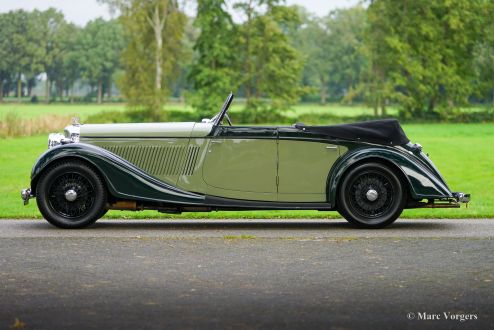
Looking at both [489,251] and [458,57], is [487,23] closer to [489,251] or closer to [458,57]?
[458,57]

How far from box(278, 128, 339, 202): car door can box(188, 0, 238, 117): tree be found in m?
47.7

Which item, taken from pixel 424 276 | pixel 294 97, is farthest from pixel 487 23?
pixel 424 276

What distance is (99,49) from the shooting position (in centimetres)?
10431

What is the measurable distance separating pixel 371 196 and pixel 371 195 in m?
0.01

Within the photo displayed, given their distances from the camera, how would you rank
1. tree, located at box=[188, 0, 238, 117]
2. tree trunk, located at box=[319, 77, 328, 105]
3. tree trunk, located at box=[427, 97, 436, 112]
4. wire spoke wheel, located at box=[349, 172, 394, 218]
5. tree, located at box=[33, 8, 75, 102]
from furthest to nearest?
tree trunk, located at box=[319, 77, 328, 105], tree, located at box=[33, 8, 75, 102], tree trunk, located at box=[427, 97, 436, 112], tree, located at box=[188, 0, 238, 117], wire spoke wheel, located at box=[349, 172, 394, 218]

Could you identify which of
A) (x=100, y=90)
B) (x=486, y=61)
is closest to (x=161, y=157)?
(x=486, y=61)

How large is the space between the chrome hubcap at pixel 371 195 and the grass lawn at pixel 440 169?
6.14 ft

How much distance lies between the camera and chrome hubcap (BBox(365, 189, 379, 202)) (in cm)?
979

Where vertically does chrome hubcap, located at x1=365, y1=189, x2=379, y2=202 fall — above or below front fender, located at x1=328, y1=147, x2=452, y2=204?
below

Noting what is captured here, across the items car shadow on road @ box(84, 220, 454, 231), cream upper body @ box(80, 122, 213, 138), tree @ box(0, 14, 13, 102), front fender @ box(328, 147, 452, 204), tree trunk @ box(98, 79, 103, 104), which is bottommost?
car shadow on road @ box(84, 220, 454, 231)

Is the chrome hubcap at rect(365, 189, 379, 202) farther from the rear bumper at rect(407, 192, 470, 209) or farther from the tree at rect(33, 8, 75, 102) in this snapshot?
the tree at rect(33, 8, 75, 102)

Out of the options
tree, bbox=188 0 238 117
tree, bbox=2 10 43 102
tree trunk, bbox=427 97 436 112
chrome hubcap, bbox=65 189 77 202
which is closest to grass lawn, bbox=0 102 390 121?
tree, bbox=188 0 238 117

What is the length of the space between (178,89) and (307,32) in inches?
734

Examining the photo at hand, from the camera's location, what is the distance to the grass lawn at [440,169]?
11930 mm
